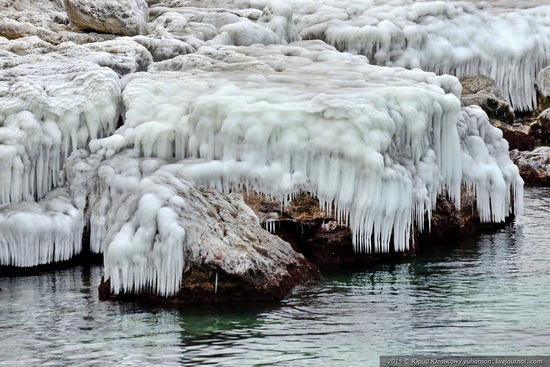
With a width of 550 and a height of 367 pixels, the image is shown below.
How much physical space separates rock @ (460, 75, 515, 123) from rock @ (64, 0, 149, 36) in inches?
334

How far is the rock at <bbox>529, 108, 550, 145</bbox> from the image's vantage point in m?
26.0

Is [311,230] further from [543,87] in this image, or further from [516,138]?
[543,87]

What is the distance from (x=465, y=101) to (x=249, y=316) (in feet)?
47.1

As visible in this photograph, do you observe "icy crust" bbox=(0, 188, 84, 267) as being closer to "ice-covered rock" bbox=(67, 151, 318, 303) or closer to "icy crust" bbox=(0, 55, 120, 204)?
"icy crust" bbox=(0, 55, 120, 204)

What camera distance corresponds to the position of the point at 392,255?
53.5ft

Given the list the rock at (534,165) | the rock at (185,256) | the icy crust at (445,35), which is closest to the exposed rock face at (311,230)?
the rock at (185,256)

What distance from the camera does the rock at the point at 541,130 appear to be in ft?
85.3

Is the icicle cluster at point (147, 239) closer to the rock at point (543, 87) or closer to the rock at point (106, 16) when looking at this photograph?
the rock at point (106, 16)

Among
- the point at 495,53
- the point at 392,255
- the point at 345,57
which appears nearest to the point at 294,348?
the point at 392,255

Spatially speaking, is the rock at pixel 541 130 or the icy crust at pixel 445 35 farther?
the icy crust at pixel 445 35

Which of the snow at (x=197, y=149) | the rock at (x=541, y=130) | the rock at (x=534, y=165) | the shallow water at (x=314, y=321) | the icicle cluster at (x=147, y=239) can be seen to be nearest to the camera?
the shallow water at (x=314, y=321)

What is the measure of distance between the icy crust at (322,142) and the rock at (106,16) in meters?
4.41

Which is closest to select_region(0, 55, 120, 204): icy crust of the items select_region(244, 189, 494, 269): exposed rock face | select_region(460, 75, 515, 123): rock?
select_region(244, 189, 494, 269): exposed rock face

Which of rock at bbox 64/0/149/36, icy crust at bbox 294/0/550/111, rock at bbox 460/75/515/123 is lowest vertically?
rock at bbox 460/75/515/123
